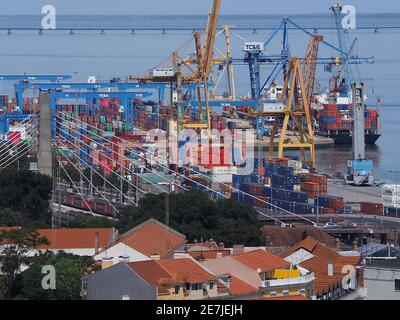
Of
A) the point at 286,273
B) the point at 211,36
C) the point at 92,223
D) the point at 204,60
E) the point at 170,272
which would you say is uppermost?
the point at 211,36

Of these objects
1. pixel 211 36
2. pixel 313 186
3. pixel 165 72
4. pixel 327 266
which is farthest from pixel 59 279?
pixel 165 72

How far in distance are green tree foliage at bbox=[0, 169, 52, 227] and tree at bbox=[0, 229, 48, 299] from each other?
8.84 feet

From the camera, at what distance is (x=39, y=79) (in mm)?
26906

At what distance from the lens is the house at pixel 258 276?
235 inches

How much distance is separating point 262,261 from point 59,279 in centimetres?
111

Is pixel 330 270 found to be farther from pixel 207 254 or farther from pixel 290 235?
pixel 290 235

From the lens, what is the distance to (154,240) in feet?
24.2

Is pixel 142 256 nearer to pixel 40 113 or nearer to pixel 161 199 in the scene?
pixel 161 199

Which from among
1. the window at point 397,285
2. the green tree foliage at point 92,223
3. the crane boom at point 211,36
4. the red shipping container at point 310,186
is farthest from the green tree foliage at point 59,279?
the crane boom at point 211,36

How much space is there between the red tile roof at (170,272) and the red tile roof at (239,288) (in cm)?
9
